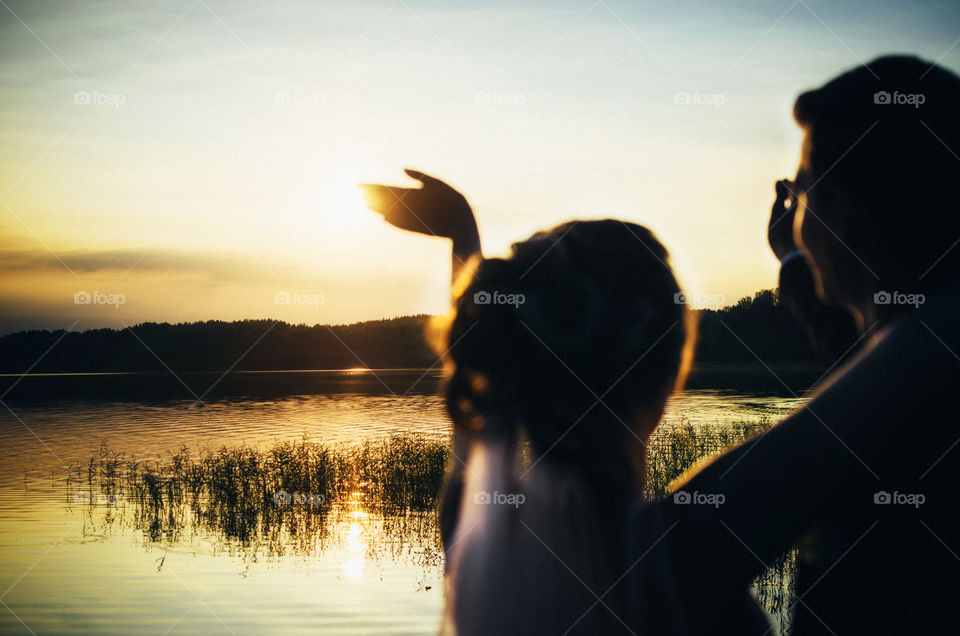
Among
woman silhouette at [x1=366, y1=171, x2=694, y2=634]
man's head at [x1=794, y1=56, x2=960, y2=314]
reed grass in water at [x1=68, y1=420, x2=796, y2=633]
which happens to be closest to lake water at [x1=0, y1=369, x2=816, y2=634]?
reed grass in water at [x1=68, y1=420, x2=796, y2=633]

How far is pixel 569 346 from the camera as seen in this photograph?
938 millimetres

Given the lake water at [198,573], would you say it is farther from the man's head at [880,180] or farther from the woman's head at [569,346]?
the man's head at [880,180]

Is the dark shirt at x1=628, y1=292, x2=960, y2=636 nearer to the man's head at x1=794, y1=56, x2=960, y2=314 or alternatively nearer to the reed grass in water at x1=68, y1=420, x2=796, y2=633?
the man's head at x1=794, y1=56, x2=960, y2=314

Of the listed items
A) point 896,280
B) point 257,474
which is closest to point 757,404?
point 257,474

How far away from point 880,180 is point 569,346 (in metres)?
0.45

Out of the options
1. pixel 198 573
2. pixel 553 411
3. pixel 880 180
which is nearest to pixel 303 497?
pixel 198 573

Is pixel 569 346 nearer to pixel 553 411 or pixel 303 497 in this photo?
pixel 553 411

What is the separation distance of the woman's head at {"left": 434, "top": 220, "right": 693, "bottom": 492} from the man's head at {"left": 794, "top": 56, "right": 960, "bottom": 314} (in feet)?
0.72

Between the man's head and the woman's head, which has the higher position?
the man's head

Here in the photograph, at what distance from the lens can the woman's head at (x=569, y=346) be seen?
919 mm

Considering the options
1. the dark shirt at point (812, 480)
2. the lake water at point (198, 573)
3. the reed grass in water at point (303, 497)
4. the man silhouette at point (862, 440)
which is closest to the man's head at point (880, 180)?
the man silhouette at point (862, 440)

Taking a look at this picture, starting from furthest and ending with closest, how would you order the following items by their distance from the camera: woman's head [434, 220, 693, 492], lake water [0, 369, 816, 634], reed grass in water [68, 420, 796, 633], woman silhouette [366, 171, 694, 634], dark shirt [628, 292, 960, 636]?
reed grass in water [68, 420, 796, 633], lake water [0, 369, 816, 634], woman's head [434, 220, 693, 492], woman silhouette [366, 171, 694, 634], dark shirt [628, 292, 960, 636]

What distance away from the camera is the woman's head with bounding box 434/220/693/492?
0.92 metres

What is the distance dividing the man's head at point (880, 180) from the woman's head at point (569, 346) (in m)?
0.22
